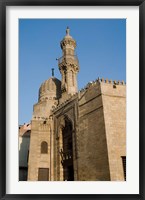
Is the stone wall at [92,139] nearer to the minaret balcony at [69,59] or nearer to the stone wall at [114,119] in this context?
the stone wall at [114,119]

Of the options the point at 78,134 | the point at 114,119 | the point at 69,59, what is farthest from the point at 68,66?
the point at 114,119

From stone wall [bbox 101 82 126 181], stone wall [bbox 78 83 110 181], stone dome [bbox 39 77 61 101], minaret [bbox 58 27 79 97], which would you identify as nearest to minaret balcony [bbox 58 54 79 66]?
minaret [bbox 58 27 79 97]

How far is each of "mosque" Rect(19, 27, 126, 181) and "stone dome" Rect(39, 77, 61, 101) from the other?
704mm

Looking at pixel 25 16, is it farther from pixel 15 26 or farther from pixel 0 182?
pixel 0 182

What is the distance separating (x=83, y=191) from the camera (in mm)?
5645

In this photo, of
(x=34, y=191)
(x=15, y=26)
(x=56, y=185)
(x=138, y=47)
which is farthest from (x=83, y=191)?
(x=15, y=26)

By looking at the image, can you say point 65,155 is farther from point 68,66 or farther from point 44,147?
point 68,66

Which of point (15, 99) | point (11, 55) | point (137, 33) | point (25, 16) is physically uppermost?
point (25, 16)

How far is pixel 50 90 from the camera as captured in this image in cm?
2577

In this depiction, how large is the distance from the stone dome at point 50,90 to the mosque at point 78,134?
2.31 feet

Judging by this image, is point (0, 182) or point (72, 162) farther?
point (72, 162)

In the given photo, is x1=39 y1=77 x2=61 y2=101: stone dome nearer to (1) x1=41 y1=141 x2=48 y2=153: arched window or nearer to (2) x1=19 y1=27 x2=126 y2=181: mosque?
(2) x1=19 y1=27 x2=126 y2=181: mosque

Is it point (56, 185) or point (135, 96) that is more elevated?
point (135, 96)

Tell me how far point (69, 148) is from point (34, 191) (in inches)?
531
